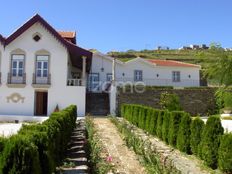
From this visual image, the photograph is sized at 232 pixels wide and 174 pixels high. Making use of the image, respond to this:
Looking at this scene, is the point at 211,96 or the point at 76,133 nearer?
the point at 76,133

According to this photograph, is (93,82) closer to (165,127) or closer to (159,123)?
(159,123)

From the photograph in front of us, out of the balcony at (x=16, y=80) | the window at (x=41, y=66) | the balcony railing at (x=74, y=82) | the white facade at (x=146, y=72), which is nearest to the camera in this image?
the balcony at (x=16, y=80)

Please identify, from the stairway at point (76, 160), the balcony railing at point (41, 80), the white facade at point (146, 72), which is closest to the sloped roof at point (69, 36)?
the white facade at point (146, 72)

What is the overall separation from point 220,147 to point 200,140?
160 centimetres

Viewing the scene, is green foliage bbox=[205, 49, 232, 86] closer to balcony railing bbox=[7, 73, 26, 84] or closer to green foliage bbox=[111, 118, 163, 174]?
green foliage bbox=[111, 118, 163, 174]

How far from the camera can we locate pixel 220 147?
28.6ft

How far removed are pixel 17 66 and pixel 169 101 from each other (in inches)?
508

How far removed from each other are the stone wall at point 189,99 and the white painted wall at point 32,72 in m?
5.20

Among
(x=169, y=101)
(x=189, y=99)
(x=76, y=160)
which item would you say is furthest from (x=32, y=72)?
(x=76, y=160)

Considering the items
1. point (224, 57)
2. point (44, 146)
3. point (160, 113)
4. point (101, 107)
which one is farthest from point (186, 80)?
point (44, 146)

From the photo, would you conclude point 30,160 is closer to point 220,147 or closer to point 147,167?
point 147,167

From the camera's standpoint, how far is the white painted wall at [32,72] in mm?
29062

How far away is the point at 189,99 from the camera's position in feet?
108

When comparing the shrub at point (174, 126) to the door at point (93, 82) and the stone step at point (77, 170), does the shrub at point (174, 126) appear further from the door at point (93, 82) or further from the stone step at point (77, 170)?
the door at point (93, 82)
